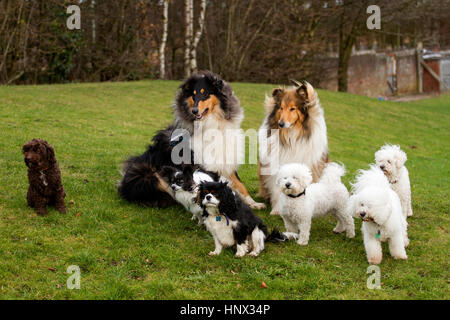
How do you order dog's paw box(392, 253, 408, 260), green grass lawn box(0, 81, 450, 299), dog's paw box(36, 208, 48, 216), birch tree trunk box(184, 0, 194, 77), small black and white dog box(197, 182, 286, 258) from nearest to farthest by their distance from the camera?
1. green grass lawn box(0, 81, 450, 299)
2. small black and white dog box(197, 182, 286, 258)
3. dog's paw box(392, 253, 408, 260)
4. dog's paw box(36, 208, 48, 216)
5. birch tree trunk box(184, 0, 194, 77)

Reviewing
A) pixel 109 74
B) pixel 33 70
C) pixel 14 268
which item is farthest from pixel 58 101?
pixel 14 268

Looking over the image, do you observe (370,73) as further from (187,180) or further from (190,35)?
(187,180)

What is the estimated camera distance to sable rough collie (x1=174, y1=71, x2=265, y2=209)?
5.87 meters

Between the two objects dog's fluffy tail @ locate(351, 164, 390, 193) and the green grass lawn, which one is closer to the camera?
the green grass lawn

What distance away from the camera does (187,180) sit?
5.59 metres

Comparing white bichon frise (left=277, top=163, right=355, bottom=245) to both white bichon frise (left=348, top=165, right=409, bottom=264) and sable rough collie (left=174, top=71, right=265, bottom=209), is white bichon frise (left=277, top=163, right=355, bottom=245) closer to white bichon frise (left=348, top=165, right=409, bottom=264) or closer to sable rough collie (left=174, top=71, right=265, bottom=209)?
white bichon frise (left=348, top=165, right=409, bottom=264)

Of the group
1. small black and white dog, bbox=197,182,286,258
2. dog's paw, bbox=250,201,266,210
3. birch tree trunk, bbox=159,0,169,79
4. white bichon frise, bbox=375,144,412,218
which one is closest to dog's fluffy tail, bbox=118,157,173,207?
dog's paw, bbox=250,201,266,210

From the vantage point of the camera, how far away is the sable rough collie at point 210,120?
5871 mm

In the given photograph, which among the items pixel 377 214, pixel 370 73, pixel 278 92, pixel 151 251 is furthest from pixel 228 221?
pixel 370 73

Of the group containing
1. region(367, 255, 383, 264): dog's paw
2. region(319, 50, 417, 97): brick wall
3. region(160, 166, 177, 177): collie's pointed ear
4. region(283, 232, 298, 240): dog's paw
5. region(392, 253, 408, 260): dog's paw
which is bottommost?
region(392, 253, 408, 260): dog's paw

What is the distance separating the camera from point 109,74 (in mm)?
19281

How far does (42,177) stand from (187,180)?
1.63 m

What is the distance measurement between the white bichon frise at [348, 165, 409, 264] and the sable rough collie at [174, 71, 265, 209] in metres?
1.92
